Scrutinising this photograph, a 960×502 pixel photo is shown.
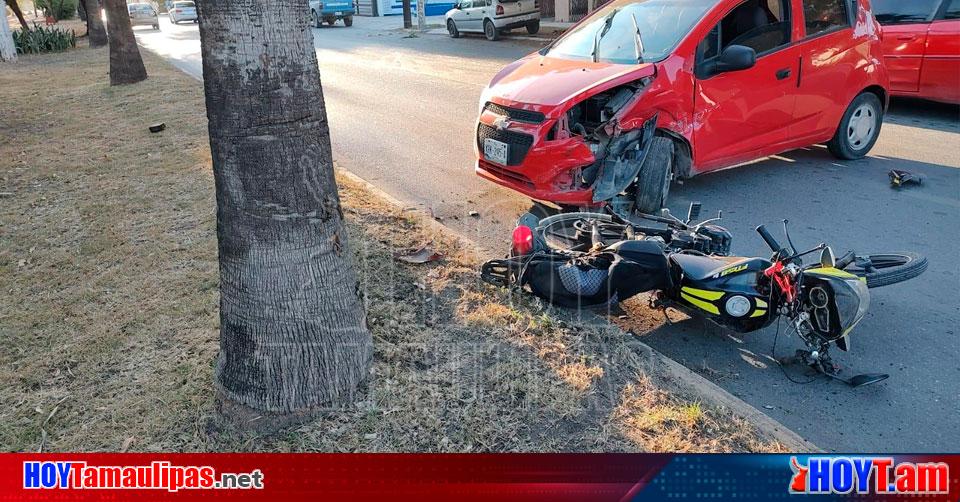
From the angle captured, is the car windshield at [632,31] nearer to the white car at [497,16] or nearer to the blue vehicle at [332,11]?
the white car at [497,16]

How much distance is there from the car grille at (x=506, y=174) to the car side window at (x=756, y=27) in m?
2.06

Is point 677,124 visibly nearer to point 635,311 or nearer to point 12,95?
point 635,311

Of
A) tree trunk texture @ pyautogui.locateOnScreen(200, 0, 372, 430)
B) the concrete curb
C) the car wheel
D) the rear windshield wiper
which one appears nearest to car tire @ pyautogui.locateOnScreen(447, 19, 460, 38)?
the car wheel

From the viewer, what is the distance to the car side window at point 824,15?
641 centimetres

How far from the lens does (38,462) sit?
2820mm

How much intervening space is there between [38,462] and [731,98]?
5.51 m

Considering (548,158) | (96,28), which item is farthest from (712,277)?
(96,28)

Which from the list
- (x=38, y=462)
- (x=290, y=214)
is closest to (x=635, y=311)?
(x=290, y=214)

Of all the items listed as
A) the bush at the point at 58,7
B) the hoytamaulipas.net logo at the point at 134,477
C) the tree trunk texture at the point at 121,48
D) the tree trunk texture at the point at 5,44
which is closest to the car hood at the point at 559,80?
the hoytamaulipas.net logo at the point at 134,477

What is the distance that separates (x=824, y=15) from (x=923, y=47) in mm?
3419

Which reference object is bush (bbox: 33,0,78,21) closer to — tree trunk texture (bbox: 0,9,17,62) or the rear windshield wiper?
tree trunk texture (bbox: 0,9,17,62)

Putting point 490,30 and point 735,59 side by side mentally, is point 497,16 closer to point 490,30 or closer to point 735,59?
point 490,30

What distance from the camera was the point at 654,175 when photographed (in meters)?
5.61

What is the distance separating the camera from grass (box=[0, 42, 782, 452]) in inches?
117
